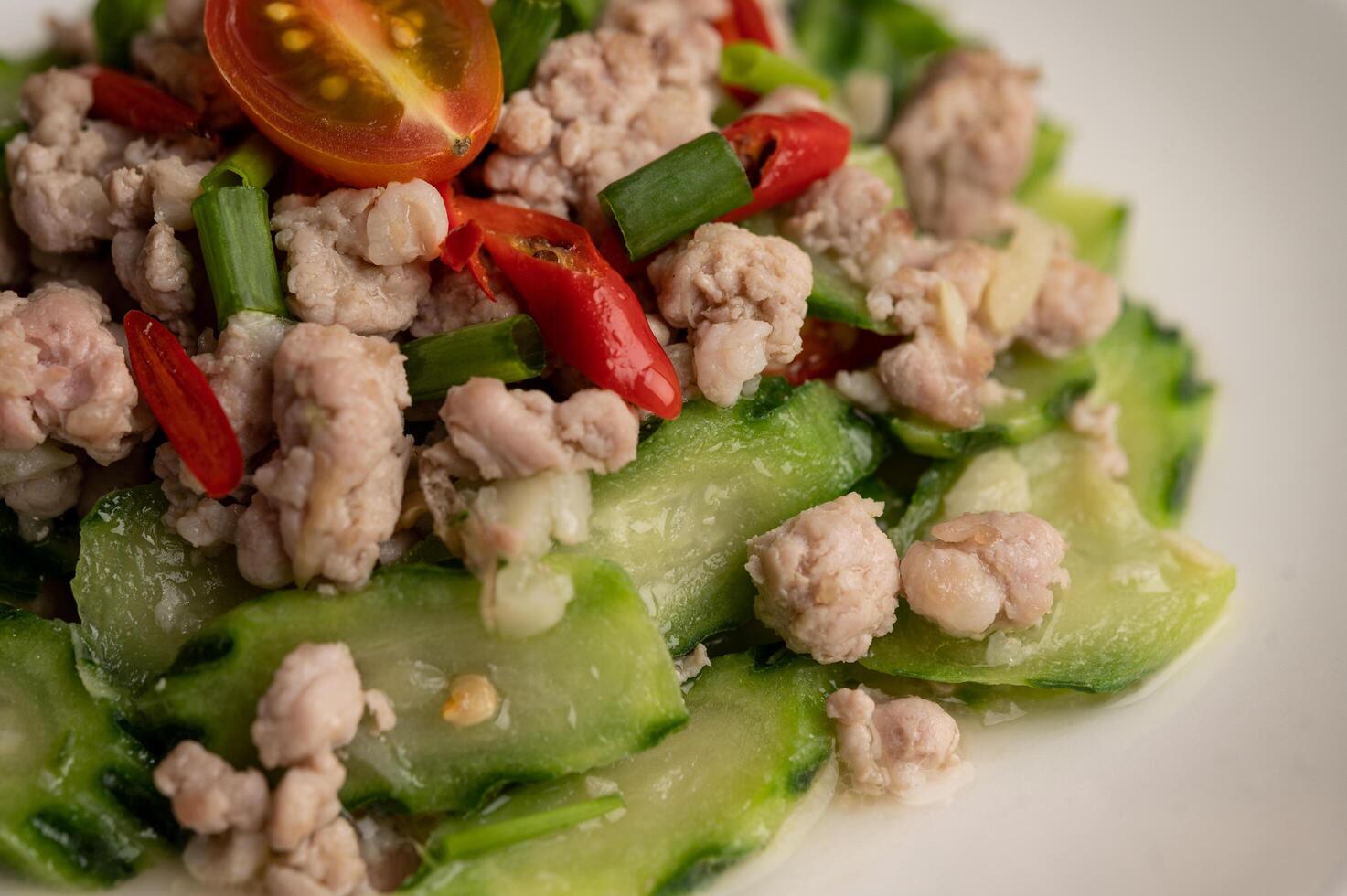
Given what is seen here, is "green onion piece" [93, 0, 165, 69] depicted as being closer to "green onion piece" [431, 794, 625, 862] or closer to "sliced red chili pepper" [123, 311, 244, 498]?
"sliced red chili pepper" [123, 311, 244, 498]

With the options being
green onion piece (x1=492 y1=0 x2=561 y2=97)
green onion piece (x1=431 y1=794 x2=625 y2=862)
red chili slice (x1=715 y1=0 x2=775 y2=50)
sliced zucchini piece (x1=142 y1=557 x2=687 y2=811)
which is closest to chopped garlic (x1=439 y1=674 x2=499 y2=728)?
sliced zucchini piece (x1=142 y1=557 x2=687 y2=811)

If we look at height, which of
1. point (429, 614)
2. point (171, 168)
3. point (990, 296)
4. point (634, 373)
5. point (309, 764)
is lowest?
point (309, 764)

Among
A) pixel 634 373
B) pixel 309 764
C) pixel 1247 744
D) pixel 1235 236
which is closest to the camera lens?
pixel 309 764

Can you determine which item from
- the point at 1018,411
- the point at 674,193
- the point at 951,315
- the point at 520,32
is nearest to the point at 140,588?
the point at 674,193

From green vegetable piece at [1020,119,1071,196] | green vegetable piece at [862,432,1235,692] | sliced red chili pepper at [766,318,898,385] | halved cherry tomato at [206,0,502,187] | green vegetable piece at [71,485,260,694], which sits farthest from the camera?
green vegetable piece at [1020,119,1071,196]

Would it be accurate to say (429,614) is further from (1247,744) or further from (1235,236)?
(1235,236)


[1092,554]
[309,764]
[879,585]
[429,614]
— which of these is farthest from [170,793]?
[1092,554]

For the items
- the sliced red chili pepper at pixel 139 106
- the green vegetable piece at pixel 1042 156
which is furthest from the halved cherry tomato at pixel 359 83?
the green vegetable piece at pixel 1042 156
